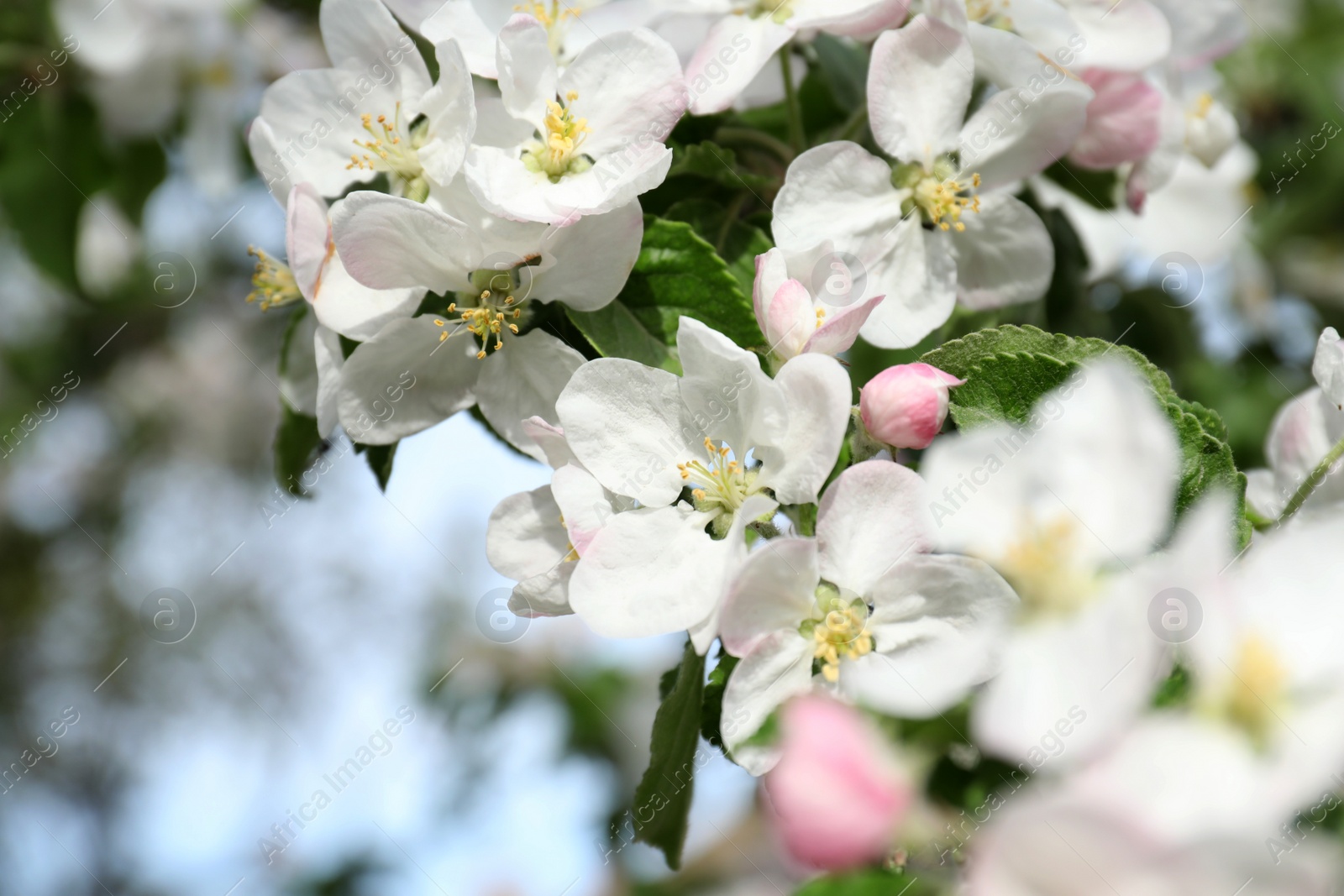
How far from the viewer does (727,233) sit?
→ 1157 millimetres

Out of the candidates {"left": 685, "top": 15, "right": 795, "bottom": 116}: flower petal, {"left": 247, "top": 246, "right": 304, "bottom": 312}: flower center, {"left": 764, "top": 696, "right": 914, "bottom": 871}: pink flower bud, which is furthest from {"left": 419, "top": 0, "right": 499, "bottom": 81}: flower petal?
{"left": 764, "top": 696, "right": 914, "bottom": 871}: pink flower bud

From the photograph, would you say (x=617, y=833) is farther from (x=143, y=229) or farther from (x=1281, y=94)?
(x=1281, y=94)

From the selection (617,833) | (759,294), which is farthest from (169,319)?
(759,294)

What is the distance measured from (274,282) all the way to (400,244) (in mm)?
328

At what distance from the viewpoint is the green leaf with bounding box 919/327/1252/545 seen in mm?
862

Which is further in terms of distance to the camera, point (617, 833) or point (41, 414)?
point (41, 414)

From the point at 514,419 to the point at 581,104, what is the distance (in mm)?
305

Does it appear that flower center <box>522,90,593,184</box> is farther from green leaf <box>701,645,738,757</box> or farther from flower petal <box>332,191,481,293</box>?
green leaf <box>701,645,738,757</box>

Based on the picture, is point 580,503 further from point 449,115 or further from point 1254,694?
point 1254,694

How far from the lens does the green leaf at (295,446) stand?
49.3 inches

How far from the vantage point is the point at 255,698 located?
483cm

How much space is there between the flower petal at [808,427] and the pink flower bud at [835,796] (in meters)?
0.27

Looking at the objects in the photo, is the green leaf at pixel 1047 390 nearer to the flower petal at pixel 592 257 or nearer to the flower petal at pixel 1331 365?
the flower petal at pixel 1331 365

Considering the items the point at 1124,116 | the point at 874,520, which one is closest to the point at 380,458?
the point at 874,520
